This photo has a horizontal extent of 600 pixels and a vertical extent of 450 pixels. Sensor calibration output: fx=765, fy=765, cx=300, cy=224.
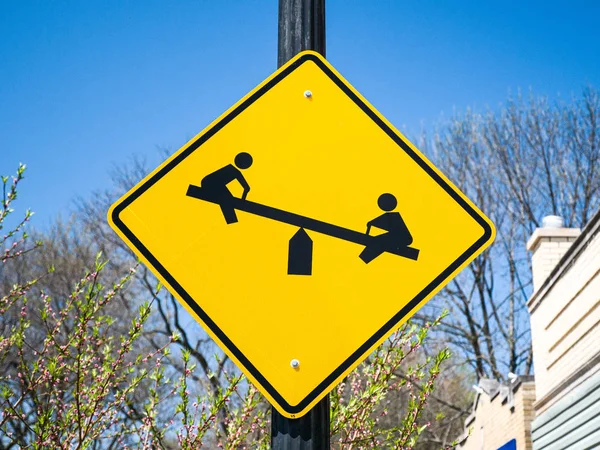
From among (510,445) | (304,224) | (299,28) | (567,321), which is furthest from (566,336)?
(304,224)

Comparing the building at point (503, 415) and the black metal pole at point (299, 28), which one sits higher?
the building at point (503, 415)

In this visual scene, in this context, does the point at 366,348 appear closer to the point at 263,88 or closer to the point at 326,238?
the point at 326,238

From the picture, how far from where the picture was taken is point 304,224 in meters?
2.65

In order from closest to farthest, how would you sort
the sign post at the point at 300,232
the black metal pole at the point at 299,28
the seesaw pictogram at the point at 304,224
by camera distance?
the sign post at the point at 300,232 < the seesaw pictogram at the point at 304,224 < the black metal pole at the point at 299,28

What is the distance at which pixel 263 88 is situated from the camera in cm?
291

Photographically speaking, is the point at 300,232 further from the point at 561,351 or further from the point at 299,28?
the point at 561,351

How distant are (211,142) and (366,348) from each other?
3.15ft

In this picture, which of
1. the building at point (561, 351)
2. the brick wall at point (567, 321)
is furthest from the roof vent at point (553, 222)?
the brick wall at point (567, 321)

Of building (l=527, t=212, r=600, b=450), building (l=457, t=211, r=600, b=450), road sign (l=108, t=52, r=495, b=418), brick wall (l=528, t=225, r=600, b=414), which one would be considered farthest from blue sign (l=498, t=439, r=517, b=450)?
road sign (l=108, t=52, r=495, b=418)

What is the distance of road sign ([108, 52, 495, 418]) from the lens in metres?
2.46

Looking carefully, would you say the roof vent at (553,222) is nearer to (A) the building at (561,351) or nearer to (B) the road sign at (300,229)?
(A) the building at (561,351)

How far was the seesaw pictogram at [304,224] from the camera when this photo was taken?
2.59 meters

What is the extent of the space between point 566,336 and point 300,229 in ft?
29.1

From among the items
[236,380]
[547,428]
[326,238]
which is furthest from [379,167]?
[547,428]
